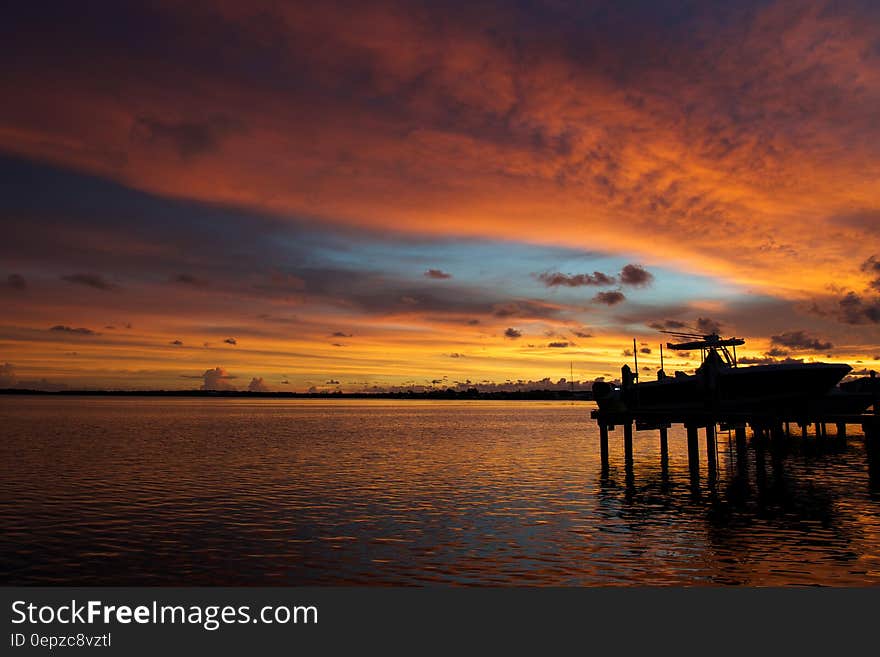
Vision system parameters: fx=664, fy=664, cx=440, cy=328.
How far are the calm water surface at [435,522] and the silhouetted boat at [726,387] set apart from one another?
4.19 meters

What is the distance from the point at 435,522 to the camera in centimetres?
2483

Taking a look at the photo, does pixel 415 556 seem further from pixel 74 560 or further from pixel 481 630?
pixel 74 560

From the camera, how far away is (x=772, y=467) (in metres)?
42.9

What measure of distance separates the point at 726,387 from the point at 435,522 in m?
28.4

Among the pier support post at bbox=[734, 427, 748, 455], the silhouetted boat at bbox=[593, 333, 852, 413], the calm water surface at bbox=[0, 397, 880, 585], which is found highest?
the silhouetted boat at bbox=[593, 333, 852, 413]

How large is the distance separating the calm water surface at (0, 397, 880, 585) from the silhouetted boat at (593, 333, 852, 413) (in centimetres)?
419

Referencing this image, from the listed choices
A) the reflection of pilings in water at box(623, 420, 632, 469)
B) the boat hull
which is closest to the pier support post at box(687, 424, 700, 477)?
the boat hull

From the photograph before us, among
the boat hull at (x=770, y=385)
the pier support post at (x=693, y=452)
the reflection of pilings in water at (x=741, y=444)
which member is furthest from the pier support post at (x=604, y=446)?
the reflection of pilings in water at (x=741, y=444)

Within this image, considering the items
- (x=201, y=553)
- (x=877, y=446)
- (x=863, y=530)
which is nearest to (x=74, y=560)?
(x=201, y=553)

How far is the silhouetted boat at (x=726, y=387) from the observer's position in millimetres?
42938

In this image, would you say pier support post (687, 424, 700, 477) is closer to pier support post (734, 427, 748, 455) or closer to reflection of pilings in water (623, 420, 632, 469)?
pier support post (734, 427, 748, 455)

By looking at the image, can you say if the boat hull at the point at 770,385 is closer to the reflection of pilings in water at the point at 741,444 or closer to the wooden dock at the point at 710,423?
the wooden dock at the point at 710,423

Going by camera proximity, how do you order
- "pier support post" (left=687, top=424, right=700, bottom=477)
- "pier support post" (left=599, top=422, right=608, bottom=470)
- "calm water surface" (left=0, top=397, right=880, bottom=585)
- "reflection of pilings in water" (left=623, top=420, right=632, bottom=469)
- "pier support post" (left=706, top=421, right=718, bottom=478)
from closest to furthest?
"calm water surface" (left=0, top=397, right=880, bottom=585) < "pier support post" (left=687, top=424, right=700, bottom=477) < "pier support post" (left=706, top=421, right=718, bottom=478) < "pier support post" (left=599, top=422, right=608, bottom=470) < "reflection of pilings in water" (left=623, top=420, right=632, bottom=469)

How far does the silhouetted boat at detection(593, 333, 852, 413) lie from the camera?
42.9 metres
